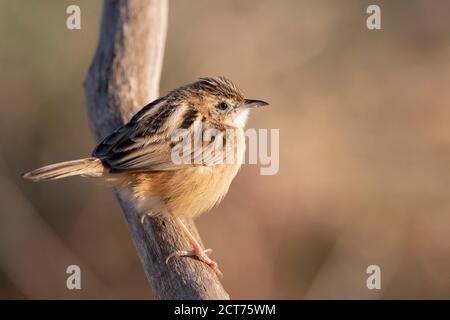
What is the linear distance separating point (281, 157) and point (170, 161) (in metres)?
5.11

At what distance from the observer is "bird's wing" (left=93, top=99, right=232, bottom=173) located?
17.7ft

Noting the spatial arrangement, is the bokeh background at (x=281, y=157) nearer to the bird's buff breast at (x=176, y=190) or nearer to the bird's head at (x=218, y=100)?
the bird's head at (x=218, y=100)

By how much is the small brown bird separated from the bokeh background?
13.5ft

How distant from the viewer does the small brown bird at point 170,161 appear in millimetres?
5387

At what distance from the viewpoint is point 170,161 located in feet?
17.8

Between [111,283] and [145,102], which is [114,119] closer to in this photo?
[145,102]

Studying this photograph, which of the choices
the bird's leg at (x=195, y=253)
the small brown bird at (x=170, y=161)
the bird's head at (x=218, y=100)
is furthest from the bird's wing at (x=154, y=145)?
the bird's leg at (x=195, y=253)

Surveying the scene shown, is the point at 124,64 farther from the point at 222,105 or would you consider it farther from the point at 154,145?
the point at 154,145

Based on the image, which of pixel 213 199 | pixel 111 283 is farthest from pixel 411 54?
pixel 213 199

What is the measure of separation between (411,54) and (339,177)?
2732 millimetres

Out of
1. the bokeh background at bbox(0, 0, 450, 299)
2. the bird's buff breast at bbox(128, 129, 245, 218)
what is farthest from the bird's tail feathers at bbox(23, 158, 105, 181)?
the bokeh background at bbox(0, 0, 450, 299)

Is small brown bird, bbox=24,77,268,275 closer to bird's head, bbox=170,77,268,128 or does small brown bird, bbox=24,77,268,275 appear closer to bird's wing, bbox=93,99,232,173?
bird's wing, bbox=93,99,232,173

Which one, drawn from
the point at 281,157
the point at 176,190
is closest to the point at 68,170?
the point at 176,190
